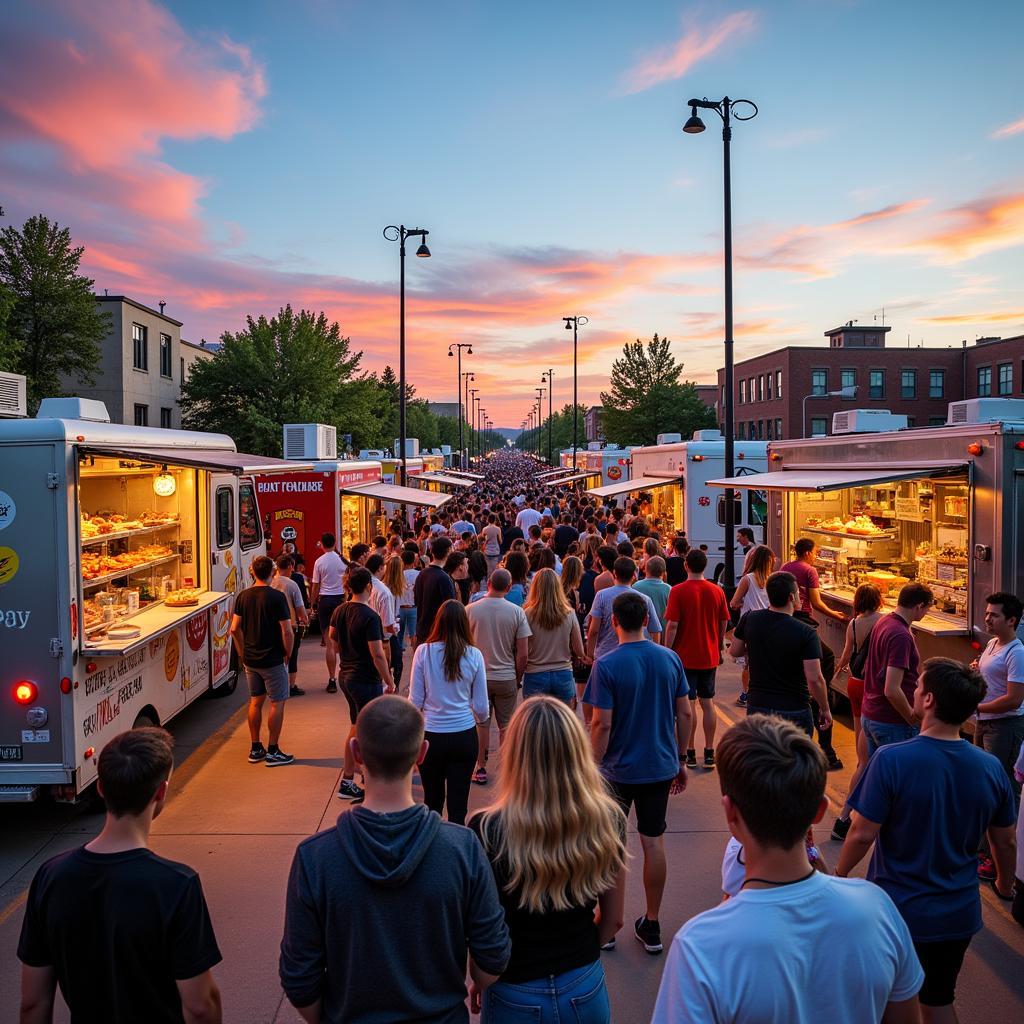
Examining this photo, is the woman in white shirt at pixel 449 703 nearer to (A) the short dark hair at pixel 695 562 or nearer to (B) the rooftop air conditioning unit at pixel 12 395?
(A) the short dark hair at pixel 695 562

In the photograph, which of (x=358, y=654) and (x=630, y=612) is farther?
(x=358, y=654)

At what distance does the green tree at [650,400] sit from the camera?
164 feet

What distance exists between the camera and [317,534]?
53.9ft

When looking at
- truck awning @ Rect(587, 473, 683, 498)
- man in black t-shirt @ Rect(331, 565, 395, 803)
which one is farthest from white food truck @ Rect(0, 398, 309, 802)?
truck awning @ Rect(587, 473, 683, 498)

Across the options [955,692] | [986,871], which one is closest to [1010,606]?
[986,871]

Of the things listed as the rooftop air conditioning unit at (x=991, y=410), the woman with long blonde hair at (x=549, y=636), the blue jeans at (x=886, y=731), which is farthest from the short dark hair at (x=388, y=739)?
the rooftop air conditioning unit at (x=991, y=410)

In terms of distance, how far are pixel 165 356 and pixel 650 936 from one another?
44.3 metres

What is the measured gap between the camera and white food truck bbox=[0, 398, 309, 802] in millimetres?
6211

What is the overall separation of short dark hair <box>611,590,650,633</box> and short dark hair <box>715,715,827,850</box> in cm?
265

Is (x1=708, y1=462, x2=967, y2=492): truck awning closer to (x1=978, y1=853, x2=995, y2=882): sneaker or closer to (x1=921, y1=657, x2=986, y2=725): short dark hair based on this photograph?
(x1=978, y1=853, x2=995, y2=882): sneaker

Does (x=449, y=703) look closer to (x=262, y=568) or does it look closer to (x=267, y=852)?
(x=267, y=852)

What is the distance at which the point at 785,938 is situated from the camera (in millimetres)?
1966

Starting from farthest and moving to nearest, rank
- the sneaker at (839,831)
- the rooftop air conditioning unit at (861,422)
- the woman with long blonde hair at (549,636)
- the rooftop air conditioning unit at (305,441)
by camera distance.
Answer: the rooftop air conditioning unit at (305,441)
the rooftop air conditioning unit at (861,422)
the woman with long blonde hair at (549,636)
the sneaker at (839,831)

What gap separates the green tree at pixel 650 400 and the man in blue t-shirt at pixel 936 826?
1836 inches
